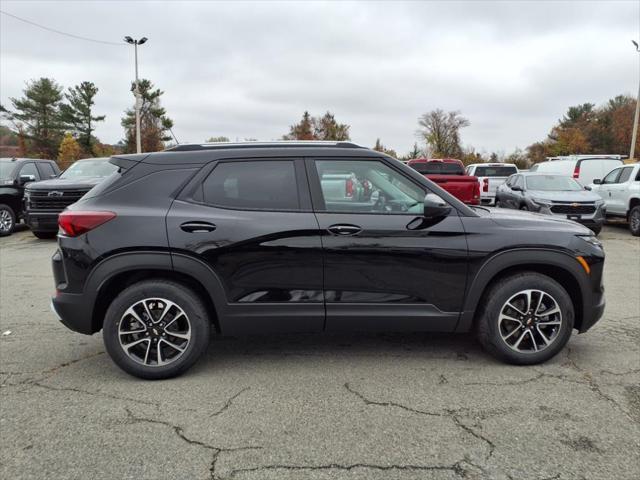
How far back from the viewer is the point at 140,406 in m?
3.34

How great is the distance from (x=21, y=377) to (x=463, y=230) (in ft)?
11.8

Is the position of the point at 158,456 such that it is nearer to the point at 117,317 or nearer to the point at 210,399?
the point at 210,399

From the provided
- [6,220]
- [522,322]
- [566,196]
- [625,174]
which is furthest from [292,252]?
[625,174]

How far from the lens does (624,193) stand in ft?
42.1

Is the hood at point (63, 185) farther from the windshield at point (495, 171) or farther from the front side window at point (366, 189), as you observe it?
the windshield at point (495, 171)

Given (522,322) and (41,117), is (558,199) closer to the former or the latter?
(522,322)

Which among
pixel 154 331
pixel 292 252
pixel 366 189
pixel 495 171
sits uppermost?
pixel 495 171

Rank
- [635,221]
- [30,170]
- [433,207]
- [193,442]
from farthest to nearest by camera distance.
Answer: [30,170] → [635,221] → [433,207] → [193,442]

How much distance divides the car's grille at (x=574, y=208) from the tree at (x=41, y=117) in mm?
59069

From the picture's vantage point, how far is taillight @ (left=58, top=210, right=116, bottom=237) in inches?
143

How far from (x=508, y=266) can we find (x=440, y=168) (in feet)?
30.6

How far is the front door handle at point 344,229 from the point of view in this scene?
145 inches

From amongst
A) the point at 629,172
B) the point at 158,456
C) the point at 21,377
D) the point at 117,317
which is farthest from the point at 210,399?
the point at 629,172

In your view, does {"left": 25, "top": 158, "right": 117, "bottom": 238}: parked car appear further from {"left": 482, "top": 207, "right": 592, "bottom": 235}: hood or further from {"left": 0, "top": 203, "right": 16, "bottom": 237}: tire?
{"left": 482, "top": 207, "right": 592, "bottom": 235}: hood
